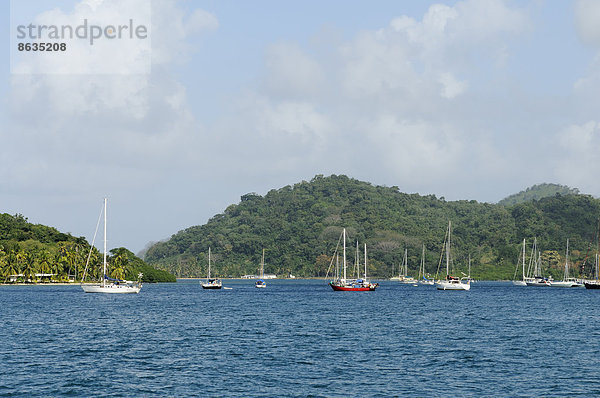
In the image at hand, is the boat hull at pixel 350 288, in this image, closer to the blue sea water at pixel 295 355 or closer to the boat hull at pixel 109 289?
the boat hull at pixel 109 289

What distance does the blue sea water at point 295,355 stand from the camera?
138ft

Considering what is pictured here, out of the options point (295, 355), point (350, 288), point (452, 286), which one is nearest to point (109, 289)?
point (350, 288)

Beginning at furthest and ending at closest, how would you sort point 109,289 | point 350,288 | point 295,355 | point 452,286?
point 452,286, point 350,288, point 109,289, point 295,355

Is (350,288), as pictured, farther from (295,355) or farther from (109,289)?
(295,355)

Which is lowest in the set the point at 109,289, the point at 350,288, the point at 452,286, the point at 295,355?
the point at 452,286

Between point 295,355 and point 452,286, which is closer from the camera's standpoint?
point 295,355

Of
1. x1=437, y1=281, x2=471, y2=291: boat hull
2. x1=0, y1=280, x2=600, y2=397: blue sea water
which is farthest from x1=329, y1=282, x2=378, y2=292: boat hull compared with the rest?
x1=0, y1=280, x2=600, y2=397: blue sea water

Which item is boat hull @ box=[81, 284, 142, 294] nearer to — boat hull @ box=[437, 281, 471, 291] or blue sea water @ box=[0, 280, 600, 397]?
blue sea water @ box=[0, 280, 600, 397]

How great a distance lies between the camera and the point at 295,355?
55062 millimetres

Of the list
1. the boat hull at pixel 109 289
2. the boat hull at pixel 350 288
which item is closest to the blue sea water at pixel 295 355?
the boat hull at pixel 109 289

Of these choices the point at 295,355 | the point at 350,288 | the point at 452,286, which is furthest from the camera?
the point at 452,286

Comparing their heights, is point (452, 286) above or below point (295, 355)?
below

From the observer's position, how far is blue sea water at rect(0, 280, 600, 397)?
42156mm

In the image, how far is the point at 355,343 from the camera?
206ft
